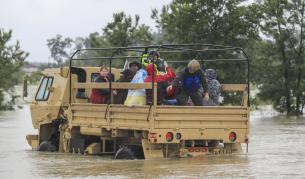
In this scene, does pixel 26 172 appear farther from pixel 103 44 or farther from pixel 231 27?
pixel 103 44

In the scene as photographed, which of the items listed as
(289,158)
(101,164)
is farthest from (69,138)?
(289,158)

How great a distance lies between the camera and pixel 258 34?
41.3 metres

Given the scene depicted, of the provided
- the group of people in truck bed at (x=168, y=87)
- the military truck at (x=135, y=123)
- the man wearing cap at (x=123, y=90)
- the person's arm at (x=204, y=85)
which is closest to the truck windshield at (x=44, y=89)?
the military truck at (x=135, y=123)

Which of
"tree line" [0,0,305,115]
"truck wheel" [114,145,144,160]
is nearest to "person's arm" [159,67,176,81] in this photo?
"truck wheel" [114,145,144,160]

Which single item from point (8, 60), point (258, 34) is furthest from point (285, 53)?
point (8, 60)

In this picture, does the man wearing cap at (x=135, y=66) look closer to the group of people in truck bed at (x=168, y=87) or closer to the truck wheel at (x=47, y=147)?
the group of people in truck bed at (x=168, y=87)

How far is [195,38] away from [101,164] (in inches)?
1089

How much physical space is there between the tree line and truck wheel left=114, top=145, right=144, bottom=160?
24.7m

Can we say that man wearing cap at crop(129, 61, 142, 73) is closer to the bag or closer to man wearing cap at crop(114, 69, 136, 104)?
man wearing cap at crop(114, 69, 136, 104)

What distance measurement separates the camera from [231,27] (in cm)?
4075

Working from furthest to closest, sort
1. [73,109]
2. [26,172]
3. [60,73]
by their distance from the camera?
[60,73] < [73,109] < [26,172]

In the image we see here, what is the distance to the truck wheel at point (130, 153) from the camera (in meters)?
14.7

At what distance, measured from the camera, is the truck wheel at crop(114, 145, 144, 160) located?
1470cm

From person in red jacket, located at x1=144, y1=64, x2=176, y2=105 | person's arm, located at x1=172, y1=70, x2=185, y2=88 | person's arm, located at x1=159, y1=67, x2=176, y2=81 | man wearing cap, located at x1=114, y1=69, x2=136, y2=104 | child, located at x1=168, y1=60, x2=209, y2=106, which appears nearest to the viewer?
person in red jacket, located at x1=144, y1=64, x2=176, y2=105
